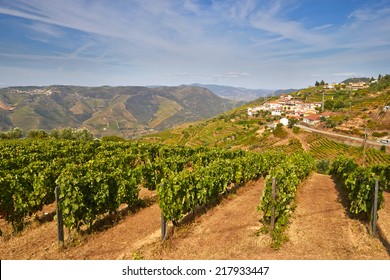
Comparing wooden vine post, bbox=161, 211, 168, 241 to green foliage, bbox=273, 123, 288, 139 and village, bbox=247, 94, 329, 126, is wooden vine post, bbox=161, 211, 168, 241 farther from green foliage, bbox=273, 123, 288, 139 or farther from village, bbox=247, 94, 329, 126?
village, bbox=247, 94, 329, 126

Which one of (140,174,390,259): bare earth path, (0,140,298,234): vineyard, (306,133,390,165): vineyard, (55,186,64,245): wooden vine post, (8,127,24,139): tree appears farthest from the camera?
(8,127,24,139): tree

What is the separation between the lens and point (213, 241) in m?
9.35

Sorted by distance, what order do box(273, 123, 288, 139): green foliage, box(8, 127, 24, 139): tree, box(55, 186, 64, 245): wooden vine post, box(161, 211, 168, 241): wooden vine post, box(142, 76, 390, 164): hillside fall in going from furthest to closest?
box(273, 123, 288, 139): green foliage → box(142, 76, 390, 164): hillside → box(8, 127, 24, 139): tree → box(161, 211, 168, 241): wooden vine post → box(55, 186, 64, 245): wooden vine post

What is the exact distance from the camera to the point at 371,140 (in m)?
72.5

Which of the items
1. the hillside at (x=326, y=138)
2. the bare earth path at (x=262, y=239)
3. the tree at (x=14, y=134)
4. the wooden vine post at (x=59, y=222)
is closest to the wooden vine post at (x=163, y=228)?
the bare earth path at (x=262, y=239)

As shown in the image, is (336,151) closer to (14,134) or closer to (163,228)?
(163,228)

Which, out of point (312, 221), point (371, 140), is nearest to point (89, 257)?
point (312, 221)

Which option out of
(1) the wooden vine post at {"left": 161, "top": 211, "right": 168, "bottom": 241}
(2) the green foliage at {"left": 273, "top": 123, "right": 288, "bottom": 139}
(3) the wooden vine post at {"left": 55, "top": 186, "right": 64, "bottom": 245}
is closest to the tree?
(3) the wooden vine post at {"left": 55, "top": 186, "right": 64, "bottom": 245}

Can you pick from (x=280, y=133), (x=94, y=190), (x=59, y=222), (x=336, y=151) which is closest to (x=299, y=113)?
(x=280, y=133)

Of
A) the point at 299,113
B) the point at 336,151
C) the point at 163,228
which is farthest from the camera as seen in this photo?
the point at 299,113

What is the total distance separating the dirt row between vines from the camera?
852 centimetres

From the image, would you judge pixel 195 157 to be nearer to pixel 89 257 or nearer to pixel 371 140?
pixel 89 257

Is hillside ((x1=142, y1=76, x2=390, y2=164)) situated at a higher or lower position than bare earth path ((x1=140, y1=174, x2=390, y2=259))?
lower

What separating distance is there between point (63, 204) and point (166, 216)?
142 inches
